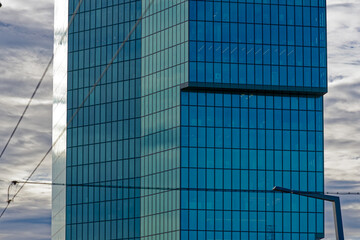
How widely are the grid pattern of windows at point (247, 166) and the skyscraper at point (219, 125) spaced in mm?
145

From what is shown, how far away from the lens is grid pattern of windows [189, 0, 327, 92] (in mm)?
132500

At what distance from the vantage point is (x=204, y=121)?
434 feet

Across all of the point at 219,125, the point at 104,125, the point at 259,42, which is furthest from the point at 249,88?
the point at 104,125

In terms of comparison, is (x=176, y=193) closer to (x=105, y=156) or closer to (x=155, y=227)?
(x=155, y=227)

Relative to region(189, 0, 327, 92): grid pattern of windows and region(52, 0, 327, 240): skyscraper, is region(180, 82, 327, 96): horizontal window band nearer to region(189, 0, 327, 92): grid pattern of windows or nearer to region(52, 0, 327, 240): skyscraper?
region(52, 0, 327, 240): skyscraper

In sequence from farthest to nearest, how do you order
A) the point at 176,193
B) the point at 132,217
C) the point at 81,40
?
the point at 81,40
the point at 132,217
the point at 176,193

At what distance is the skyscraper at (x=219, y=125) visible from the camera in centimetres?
13088

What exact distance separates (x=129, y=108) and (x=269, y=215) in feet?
92.5

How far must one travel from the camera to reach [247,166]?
132 m

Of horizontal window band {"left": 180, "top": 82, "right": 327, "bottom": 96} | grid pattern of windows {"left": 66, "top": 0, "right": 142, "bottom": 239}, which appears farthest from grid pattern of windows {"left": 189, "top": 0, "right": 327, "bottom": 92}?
grid pattern of windows {"left": 66, "top": 0, "right": 142, "bottom": 239}

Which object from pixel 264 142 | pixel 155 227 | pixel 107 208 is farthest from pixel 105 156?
pixel 264 142

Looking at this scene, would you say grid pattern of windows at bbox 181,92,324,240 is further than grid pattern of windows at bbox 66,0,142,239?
No

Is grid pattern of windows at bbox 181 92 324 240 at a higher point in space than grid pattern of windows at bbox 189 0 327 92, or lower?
lower

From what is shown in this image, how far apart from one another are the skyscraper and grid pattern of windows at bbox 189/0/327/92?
0.15 m
